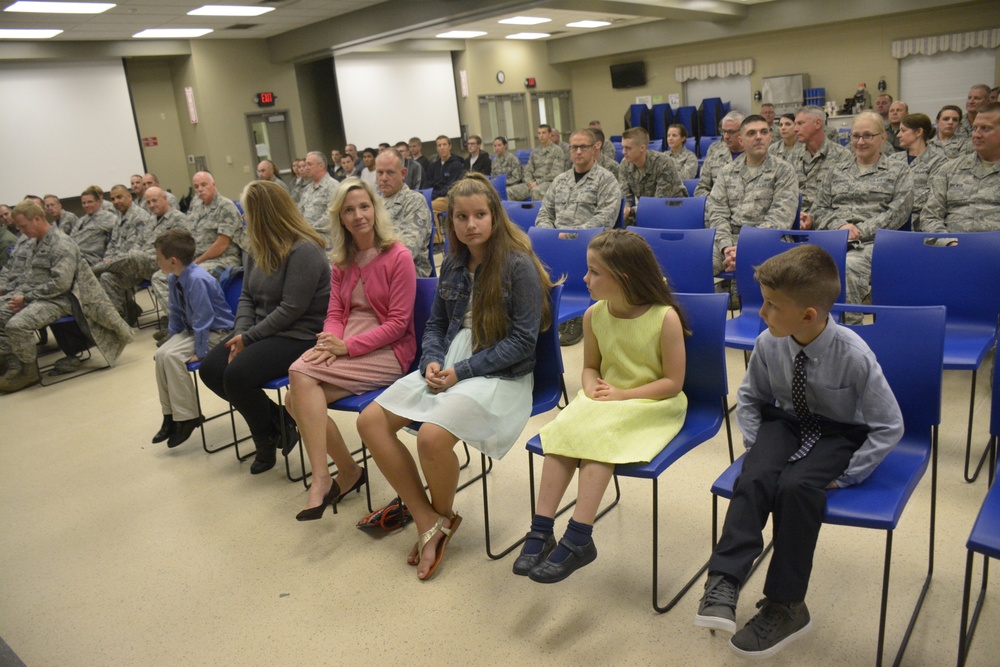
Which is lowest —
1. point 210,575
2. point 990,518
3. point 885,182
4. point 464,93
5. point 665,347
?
point 210,575

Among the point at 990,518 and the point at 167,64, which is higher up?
the point at 167,64

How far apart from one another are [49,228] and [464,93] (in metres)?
10.4

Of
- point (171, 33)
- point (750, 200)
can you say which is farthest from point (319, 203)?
point (171, 33)

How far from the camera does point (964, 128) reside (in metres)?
6.84

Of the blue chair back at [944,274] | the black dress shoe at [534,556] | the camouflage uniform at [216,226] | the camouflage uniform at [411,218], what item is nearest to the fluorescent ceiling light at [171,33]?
the camouflage uniform at [216,226]

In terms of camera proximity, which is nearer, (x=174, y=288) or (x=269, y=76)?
(x=174, y=288)

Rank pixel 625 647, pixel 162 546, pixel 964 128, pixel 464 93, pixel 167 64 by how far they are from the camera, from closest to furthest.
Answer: pixel 625 647 < pixel 162 546 < pixel 964 128 < pixel 167 64 < pixel 464 93

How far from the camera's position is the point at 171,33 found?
33.4ft

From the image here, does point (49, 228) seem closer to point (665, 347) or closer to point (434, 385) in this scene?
point (434, 385)

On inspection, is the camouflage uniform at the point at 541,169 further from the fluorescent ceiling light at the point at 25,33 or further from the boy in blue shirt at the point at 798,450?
the boy in blue shirt at the point at 798,450

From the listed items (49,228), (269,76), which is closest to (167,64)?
(269,76)

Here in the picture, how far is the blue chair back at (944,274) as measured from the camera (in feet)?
9.04

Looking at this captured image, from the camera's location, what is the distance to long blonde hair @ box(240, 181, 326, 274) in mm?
3178

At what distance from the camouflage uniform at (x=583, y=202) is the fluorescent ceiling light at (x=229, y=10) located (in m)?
6.02
